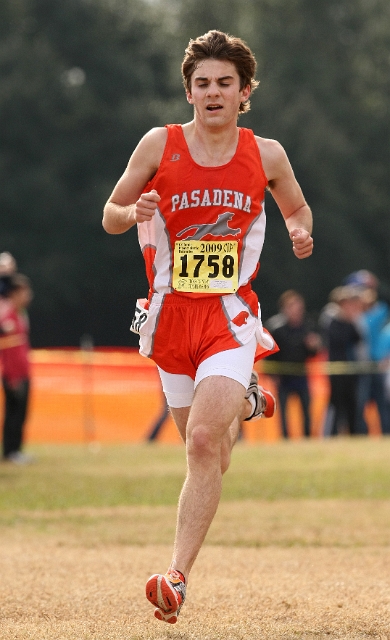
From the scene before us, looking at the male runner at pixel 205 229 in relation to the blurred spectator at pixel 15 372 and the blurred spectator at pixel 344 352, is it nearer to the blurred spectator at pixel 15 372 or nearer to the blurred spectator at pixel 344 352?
the blurred spectator at pixel 15 372

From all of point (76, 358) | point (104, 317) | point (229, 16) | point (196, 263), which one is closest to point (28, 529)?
point (196, 263)

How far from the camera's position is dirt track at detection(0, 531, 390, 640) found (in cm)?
482

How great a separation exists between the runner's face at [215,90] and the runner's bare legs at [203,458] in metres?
1.21

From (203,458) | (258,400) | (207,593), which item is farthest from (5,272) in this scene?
(203,458)

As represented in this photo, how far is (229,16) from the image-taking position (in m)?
50.6

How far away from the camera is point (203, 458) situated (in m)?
4.98

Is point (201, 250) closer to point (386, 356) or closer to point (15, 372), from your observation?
point (15, 372)

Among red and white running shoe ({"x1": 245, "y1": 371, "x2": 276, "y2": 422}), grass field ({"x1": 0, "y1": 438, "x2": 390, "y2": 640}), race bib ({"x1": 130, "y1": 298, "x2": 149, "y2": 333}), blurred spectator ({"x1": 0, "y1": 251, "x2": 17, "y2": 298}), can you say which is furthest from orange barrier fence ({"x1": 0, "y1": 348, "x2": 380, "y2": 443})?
race bib ({"x1": 130, "y1": 298, "x2": 149, "y2": 333})

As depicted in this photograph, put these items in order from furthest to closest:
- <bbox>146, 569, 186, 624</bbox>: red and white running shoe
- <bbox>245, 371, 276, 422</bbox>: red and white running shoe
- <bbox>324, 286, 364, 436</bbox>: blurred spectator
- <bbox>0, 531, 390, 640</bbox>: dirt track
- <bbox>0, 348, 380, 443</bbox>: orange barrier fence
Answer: <bbox>0, 348, 380, 443</bbox>: orange barrier fence, <bbox>324, 286, 364, 436</bbox>: blurred spectator, <bbox>245, 371, 276, 422</bbox>: red and white running shoe, <bbox>0, 531, 390, 640</bbox>: dirt track, <bbox>146, 569, 186, 624</bbox>: red and white running shoe

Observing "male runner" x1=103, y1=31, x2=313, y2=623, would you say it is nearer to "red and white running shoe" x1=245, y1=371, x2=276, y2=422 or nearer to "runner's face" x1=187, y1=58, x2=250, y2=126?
"runner's face" x1=187, y1=58, x2=250, y2=126

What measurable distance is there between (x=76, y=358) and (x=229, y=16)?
29679 mm

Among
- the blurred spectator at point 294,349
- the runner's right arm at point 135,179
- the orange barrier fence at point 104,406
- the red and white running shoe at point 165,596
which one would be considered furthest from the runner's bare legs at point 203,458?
the orange barrier fence at point 104,406

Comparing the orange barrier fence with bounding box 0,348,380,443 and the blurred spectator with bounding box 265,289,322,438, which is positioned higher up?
the blurred spectator with bounding box 265,289,322,438

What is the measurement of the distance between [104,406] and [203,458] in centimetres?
1498
